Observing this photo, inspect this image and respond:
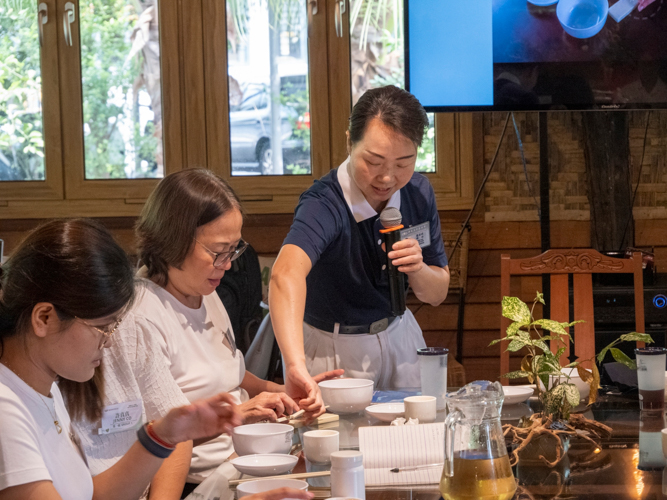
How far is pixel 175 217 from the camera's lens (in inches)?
66.4

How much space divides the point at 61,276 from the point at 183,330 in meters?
0.61

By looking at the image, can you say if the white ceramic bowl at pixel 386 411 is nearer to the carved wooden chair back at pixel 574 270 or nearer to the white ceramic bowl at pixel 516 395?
the white ceramic bowl at pixel 516 395

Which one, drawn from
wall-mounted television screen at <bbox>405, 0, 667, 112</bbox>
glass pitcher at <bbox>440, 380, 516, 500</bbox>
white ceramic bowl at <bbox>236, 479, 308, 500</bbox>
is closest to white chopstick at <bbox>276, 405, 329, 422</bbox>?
white ceramic bowl at <bbox>236, 479, 308, 500</bbox>

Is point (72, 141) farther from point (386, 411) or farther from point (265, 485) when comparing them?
point (265, 485)

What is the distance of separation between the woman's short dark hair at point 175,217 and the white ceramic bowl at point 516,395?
0.79 m

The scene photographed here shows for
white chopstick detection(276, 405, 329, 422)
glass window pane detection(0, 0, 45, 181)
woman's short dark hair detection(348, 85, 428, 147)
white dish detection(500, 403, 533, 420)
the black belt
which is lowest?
white dish detection(500, 403, 533, 420)

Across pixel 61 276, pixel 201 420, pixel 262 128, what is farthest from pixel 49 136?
pixel 201 420

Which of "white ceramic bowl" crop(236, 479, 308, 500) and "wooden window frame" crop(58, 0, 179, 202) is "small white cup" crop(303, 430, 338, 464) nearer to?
"white ceramic bowl" crop(236, 479, 308, 500)

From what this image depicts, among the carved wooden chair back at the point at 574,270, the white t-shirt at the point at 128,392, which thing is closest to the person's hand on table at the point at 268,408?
the white t-shirt at the point at 128,392

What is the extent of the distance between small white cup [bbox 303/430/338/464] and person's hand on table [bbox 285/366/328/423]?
27 centimetres

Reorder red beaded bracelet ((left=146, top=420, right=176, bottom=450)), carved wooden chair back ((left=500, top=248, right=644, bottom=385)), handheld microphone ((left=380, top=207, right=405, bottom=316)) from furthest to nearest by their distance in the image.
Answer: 1. carved wooden chair back ((left=500, top=248, right=644, bottom=385))
2. handheld microphone ((left=380, top=207, right=405, bottom=316))
3. red beaded bracelet ((left=146, top=420, right=176, bottom=450))

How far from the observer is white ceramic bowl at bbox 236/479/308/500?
1.06 meters

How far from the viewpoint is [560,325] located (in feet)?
4.67

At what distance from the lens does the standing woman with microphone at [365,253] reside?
187cm
